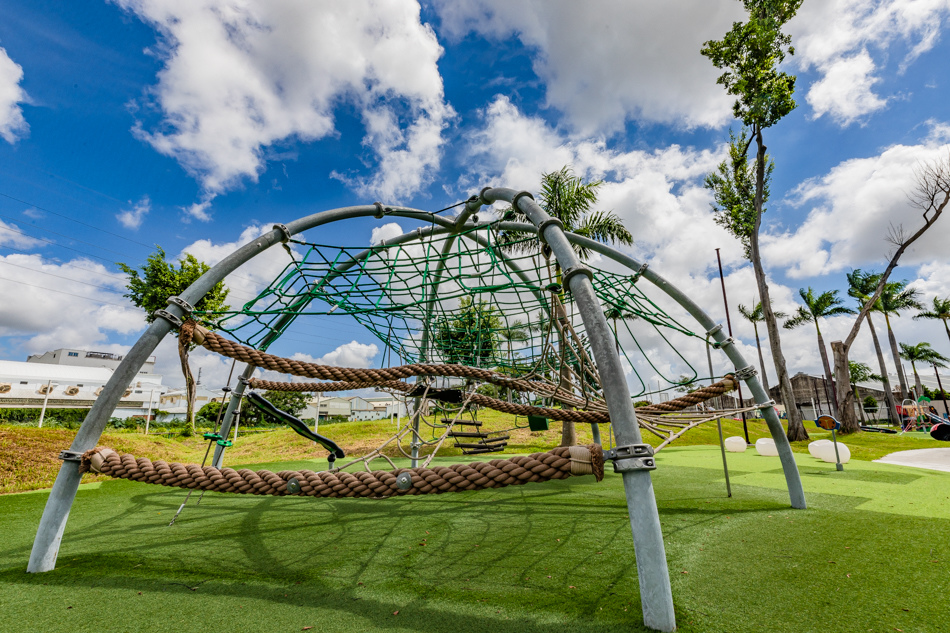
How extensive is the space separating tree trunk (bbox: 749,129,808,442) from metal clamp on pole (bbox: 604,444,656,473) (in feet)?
41.6

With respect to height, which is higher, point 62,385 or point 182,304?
point 62,385

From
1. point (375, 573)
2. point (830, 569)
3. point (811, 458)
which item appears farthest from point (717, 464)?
point (375, 573)

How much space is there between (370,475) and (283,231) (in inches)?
116

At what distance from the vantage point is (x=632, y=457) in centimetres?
218

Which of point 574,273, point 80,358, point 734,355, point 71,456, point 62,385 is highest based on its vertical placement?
point 80,358

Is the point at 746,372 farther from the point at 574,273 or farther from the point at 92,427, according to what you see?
the point at 92,427

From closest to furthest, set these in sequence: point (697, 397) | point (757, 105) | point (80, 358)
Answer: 1. point (697, 397)
2. point (757, 105)
3. point (80, 358)

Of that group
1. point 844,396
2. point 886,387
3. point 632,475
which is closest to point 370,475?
point 632,475

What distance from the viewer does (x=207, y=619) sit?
94.4 inches

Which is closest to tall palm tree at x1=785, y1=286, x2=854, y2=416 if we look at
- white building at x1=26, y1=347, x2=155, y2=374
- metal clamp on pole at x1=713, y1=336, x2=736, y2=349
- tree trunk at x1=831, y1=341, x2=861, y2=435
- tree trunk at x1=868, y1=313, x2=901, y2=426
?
tree trunk at x1=868, y1=313, x2=901, y2=426

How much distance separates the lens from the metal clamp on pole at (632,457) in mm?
2160

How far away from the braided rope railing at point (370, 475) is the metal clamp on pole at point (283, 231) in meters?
2.35

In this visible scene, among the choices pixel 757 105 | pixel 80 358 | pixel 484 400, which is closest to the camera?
pixel 484 400

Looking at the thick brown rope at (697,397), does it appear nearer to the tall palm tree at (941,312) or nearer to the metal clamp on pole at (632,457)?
the metal clamp on pole at (632,457)
